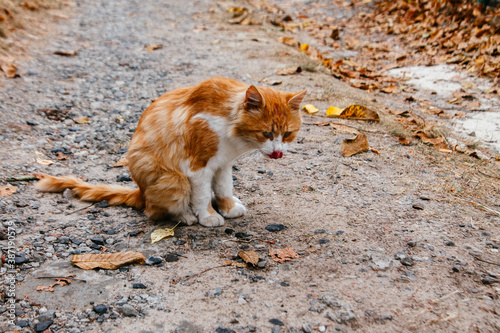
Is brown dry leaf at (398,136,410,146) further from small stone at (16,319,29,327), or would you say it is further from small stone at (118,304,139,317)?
small stone at (16,319,29,327)

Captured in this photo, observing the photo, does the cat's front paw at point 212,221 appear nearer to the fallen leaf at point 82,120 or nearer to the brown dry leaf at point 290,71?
the fallen leaf at point 82,120

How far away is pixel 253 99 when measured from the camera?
2.90 m

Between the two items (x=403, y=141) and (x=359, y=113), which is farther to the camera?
(x=359, y=113)

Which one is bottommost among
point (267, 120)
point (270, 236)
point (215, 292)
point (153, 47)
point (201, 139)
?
point (270, 236)

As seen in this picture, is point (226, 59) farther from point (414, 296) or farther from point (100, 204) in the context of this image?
point (414, 296)

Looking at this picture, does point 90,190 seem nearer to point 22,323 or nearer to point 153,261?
point 153,261

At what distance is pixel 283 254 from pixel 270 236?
303 mm

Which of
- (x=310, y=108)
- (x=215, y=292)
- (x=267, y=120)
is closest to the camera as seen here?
(x=215, y=292)

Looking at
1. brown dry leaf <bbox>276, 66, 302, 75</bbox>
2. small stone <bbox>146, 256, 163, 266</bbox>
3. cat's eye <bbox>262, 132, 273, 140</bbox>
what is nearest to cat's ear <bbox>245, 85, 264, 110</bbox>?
cat's eye <bbox>262, 132, 273, 140</bbox>

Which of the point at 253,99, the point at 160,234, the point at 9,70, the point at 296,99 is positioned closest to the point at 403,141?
the point at 296,99

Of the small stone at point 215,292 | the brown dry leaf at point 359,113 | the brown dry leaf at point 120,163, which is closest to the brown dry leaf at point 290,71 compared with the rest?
the brown dry leaf at point 359,113

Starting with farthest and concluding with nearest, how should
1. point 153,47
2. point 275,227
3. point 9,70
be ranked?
point 153,47 → point 9,70 → point 275,227

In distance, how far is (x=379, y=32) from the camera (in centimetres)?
966

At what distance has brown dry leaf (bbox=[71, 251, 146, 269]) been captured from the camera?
2.68 metres
